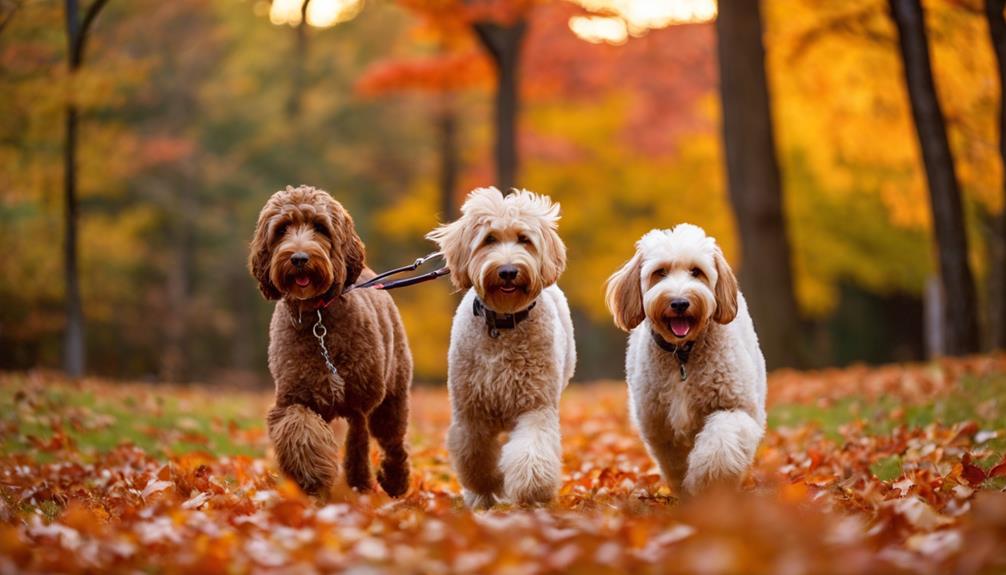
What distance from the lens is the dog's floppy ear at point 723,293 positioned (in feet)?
19.8

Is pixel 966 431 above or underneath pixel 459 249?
underneath

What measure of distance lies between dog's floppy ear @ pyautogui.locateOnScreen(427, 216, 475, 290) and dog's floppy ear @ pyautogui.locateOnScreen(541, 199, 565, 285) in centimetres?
42

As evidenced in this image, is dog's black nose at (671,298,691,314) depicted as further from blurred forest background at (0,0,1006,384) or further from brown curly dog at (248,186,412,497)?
blurred forest background at (0,0,1006,384)

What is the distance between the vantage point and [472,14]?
751 inches

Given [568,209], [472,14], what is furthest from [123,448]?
[568,209]

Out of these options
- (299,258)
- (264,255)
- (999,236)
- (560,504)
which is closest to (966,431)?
(560,504)

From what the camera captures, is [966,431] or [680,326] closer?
[680,326]

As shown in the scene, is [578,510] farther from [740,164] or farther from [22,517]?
[740,164]

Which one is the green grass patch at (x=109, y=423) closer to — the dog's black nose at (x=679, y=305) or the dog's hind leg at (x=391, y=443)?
the dog's hind leg at (x=391, y=443)

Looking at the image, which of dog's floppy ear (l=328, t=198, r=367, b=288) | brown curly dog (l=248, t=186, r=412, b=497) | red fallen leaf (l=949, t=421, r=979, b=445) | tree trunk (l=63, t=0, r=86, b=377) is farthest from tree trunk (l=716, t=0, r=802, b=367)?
dog's floppy ear (l=328, t=198, r=367, b=288)

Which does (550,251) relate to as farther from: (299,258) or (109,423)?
(109,423)

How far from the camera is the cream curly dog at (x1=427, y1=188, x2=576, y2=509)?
5863 millimetres

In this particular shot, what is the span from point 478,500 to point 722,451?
61.6 inches

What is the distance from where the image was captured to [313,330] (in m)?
6.11
